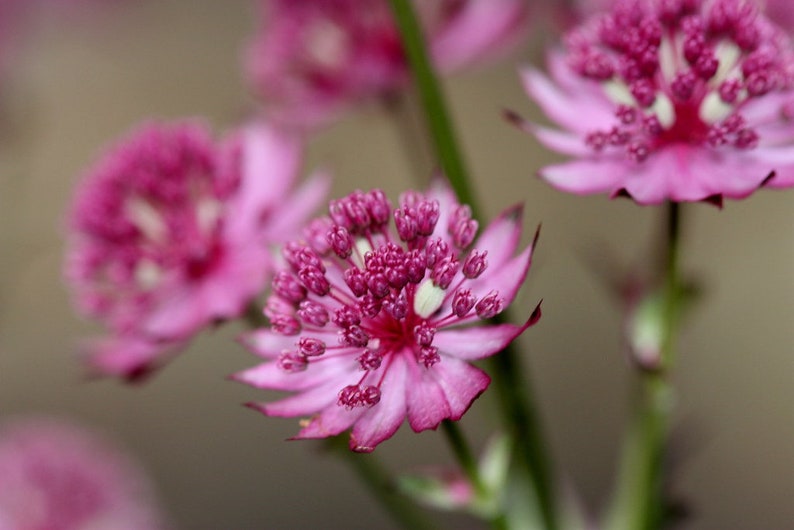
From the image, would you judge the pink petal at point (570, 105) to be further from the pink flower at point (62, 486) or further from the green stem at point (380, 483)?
the pink flower at point (62, 486)

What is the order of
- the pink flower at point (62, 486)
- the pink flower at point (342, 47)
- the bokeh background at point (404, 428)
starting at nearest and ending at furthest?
the pink flower at point (342, 47), the pink flower at point (62, 486), the bokeh background at point (404, 428)

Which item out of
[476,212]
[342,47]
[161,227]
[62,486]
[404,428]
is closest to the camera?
[476,212]

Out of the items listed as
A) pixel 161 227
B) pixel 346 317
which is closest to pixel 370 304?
pixel 346 317

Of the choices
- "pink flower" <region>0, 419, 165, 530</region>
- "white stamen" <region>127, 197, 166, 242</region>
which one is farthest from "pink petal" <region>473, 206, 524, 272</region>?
"pink flower" <region>0, 419, 165, 530</region>

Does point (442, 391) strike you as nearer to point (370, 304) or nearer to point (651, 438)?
point (370, 304)

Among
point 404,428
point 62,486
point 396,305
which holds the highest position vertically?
point 396,305

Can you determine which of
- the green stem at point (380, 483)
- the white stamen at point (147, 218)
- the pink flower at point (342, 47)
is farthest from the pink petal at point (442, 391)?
the pink flower at point (342, 47)

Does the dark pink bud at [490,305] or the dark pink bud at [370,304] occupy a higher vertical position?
the dark pink bud at [370,304]
